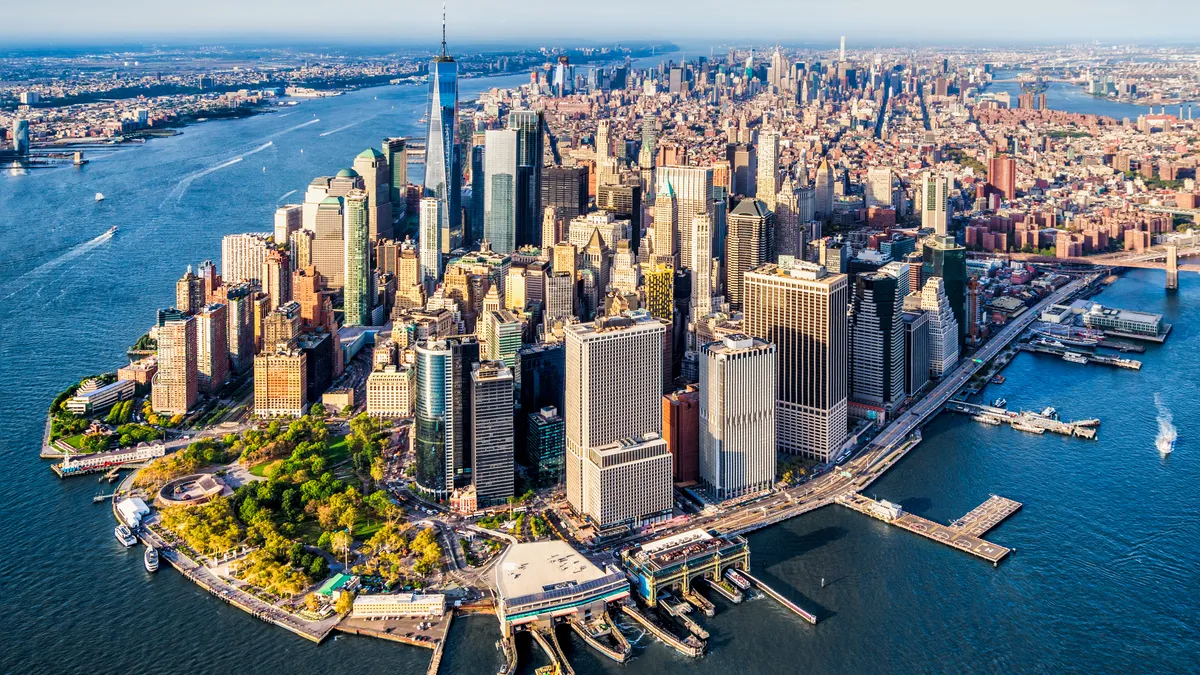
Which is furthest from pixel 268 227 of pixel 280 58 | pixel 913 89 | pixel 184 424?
pixel 280 58

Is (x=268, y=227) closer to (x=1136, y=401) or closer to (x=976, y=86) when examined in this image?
(x=1136, y=401)

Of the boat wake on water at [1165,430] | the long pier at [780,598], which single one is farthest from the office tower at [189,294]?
the boat wake on water at [1165,430]

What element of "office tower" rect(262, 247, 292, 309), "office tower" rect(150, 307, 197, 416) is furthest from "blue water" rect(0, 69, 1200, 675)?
"office tower" rect(262, 247, 292, 309)

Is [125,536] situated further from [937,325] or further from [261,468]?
[937,325]

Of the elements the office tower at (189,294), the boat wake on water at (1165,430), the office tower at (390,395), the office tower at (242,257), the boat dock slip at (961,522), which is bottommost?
the boat dock slip at (961,522)

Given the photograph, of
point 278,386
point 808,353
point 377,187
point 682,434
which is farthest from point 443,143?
point 682,434

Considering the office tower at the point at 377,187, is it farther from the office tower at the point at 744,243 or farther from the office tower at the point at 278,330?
the office tower at the point at 744,243
